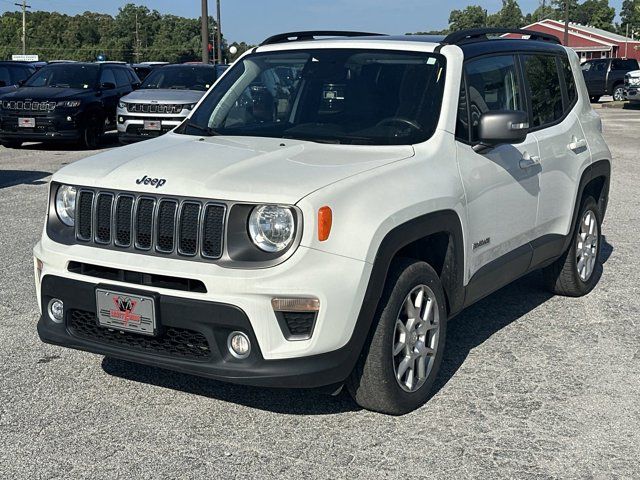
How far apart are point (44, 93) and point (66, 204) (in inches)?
526

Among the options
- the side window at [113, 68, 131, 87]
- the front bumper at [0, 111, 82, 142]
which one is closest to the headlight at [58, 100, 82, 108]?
the front bumper at [0, 111, 82, 142]

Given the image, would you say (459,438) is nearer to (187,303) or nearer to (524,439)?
(524,439)

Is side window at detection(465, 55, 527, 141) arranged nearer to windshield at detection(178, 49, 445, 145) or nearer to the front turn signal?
windshield at detection(178, 49, 445, 145)

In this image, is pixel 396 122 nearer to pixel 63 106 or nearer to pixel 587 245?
pixel 587 245

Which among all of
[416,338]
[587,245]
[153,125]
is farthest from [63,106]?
[416,338]

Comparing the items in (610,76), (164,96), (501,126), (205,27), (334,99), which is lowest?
(610,76)

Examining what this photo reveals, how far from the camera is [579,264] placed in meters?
6.62

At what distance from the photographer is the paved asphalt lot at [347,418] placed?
3.90 m

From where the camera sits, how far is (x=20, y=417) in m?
4.38

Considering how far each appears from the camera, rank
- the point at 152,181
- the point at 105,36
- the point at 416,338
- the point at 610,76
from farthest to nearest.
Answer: the point at 105,36 → the point at 610,76 → the point at 416,338 → the point at 152,181

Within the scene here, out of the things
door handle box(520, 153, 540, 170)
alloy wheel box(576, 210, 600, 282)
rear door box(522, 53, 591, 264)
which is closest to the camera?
door handle box(520, 153, 540, 170)

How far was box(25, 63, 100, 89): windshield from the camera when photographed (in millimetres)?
17844

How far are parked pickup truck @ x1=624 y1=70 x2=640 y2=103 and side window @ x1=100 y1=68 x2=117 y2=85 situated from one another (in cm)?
2048

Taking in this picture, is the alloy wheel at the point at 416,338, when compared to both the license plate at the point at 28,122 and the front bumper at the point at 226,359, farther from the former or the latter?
the license plate at the point at 28,122
